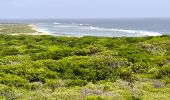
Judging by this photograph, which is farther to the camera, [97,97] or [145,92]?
[145,92]

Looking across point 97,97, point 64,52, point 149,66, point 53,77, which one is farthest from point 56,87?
point 64,52

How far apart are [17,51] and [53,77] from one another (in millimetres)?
10149

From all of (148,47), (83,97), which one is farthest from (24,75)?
(148,47)

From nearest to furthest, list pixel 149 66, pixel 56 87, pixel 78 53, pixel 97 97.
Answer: pixel 97 97, pixel 56 87, pixel 149 66, pixel 78 53

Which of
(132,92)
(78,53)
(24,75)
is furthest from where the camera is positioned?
(78,53)

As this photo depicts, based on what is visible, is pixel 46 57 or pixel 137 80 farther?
pixel 46 57

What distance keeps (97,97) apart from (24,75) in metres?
6.25

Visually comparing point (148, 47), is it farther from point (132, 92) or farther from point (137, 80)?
point (132, 92)

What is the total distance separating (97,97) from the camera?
49.4 ft

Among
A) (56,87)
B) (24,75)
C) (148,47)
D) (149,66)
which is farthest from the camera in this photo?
(148,47)

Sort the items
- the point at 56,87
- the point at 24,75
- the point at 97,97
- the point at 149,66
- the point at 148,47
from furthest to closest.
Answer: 1. the point at 148,47
2. the point at 149,66
3. the point at 24,75
4. the point at 56,87
5. the point at 97,97

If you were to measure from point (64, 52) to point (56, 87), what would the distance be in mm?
9315

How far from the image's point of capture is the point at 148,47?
31562 millimetres

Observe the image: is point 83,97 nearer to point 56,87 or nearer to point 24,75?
point 56,87
